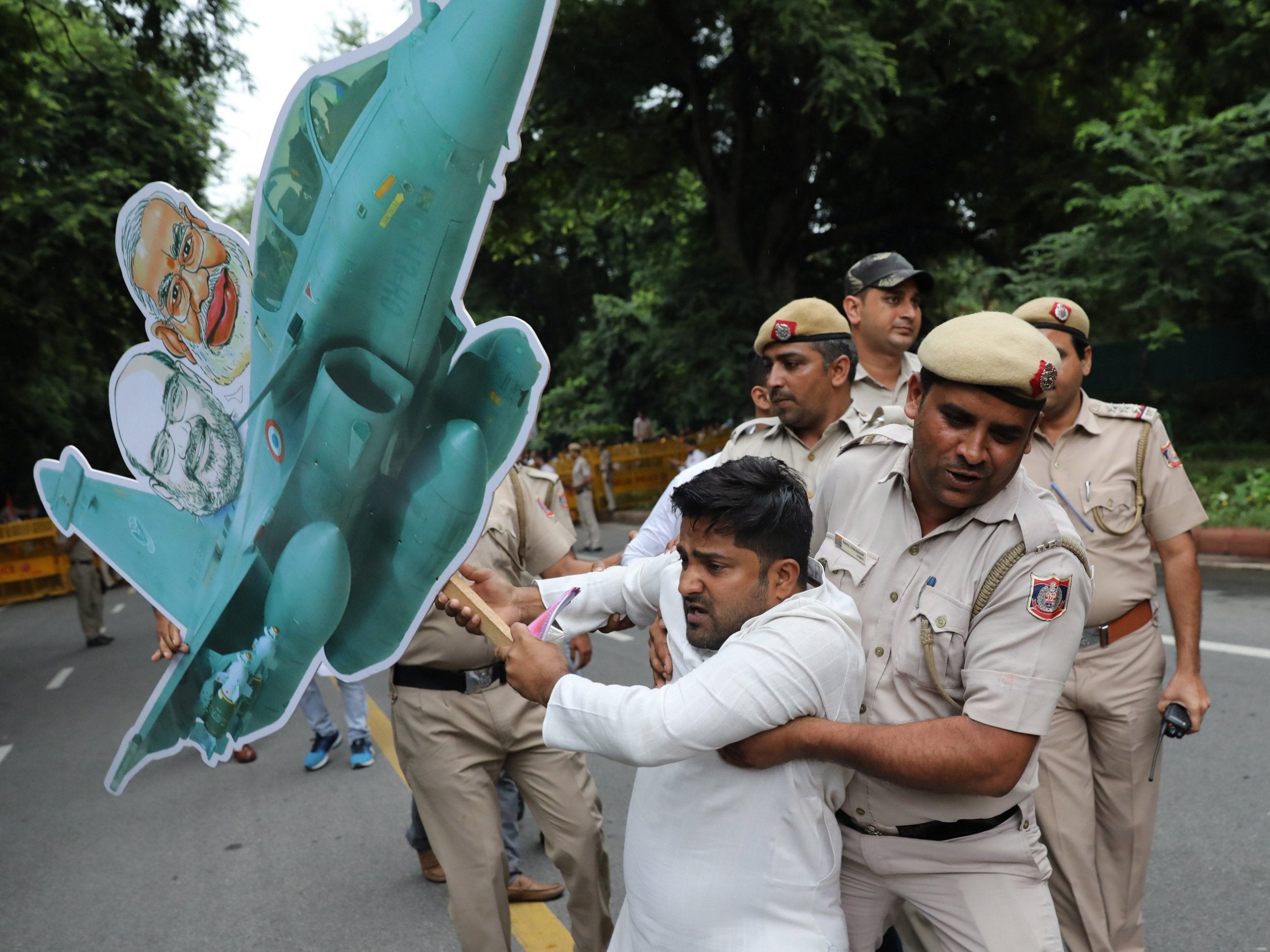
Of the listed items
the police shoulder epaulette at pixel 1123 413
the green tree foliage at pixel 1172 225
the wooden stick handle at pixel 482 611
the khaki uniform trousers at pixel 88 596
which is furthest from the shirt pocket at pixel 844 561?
the green tree foliage at pixel 1172 225

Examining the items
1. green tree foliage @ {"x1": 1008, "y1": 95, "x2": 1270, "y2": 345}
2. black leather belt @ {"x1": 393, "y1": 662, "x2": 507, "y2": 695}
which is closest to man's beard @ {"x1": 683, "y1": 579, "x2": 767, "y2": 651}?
black leather belt @ {"x1": 393, "y1": 662, "x2": 507, "y2": 695}

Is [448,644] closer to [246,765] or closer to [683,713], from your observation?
[683,713]

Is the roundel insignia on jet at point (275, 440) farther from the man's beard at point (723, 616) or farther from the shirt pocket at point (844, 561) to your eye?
the shirt pocket at point (844, 561)

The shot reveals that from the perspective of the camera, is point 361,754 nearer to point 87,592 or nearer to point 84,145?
point 87,592

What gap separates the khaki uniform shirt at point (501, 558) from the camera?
3.35m

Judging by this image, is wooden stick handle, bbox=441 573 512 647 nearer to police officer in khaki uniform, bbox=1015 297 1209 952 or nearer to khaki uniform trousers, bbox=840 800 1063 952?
khaki uniform trousers, bbox=840 800 1063 952

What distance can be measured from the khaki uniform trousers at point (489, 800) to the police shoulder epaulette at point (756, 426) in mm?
1077

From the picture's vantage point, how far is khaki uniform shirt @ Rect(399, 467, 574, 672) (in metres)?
3.35

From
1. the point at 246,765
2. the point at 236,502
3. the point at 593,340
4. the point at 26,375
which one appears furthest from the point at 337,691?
the point at 593,340

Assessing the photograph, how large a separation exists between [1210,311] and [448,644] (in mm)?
17670

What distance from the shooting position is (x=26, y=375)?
14219mm

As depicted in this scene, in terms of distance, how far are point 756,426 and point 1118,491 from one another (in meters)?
1.08

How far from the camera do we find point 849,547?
2.24 m

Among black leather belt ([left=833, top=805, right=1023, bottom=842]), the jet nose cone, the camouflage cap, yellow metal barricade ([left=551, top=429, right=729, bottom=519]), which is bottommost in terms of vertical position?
yellow metal barricade ([left=551, top=429, right=729, bottom=519])
